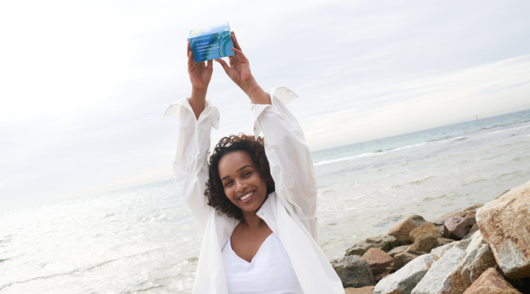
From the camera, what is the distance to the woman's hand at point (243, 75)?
2.54m

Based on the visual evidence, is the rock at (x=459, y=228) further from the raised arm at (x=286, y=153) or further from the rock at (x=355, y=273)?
the raised arm at (x=286, y=153)

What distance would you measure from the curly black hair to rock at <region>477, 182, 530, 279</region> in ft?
5.26

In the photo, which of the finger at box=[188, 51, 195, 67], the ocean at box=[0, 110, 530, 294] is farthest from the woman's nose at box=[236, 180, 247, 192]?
the ocean at box=[0, 110, 530, 294]

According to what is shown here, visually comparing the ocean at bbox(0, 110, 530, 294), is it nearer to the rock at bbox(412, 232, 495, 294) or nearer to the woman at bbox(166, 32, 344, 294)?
the rock at bbox(412, 232, 495, 294)

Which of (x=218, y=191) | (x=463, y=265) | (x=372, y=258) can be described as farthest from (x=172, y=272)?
(x=463, y=265)

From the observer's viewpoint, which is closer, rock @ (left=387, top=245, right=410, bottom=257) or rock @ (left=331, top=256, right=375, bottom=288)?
rock @ (left=331, top=256, right=375, bottom=288)

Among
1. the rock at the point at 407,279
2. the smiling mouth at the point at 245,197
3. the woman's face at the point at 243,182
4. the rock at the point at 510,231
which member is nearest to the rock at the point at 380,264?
the rock at the point at 407,279

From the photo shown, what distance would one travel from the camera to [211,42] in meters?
2.32

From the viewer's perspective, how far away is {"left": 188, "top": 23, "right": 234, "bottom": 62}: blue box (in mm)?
2311

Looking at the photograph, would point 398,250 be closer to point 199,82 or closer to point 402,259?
point 402,259

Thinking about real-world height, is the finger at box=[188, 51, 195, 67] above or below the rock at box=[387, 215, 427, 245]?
above

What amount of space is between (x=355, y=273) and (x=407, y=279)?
0.96 meters

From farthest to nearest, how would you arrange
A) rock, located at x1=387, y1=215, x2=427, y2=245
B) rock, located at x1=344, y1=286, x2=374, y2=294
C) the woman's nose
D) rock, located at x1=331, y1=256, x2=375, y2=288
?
rock, located at x1=387, y1=215, x2=427, y2=245 < rock, located at x1=331, y1=256, x2=375, y2=288 < rock, located at x1=344, y1=286, x2=374, y2=294 < the woman's nose

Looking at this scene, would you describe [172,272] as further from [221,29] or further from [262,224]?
[221,29]
